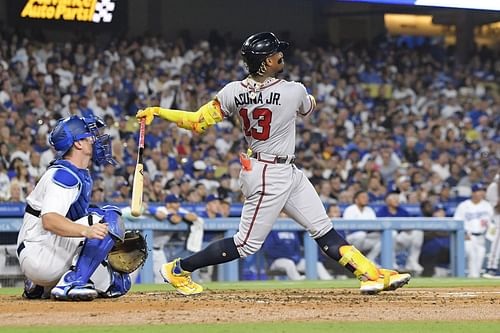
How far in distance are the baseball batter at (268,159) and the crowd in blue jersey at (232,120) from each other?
5.13 meters

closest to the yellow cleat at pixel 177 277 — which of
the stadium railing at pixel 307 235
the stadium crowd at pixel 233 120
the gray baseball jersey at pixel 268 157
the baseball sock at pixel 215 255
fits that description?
the baseball sock at pixel 215 255

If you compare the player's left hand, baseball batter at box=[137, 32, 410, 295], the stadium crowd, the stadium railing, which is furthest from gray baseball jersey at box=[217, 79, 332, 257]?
the stadium crowd

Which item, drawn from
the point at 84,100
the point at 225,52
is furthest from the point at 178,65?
the point at 84,100

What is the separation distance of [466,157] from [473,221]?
14.1 feet

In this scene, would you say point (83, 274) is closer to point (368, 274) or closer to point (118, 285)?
Answer: point (118, 285)

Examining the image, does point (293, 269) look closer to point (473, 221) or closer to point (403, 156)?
point (473, 221)

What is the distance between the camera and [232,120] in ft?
53.0

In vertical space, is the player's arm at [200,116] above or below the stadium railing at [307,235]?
above

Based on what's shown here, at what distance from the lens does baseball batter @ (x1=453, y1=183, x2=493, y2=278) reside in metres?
12.3

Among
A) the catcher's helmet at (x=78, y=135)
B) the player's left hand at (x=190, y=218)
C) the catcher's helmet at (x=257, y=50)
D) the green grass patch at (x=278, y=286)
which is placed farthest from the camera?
the player's left hand at (x=190, y=218)

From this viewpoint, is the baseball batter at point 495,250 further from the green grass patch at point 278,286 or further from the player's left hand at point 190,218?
the player's left hand at point 190,218

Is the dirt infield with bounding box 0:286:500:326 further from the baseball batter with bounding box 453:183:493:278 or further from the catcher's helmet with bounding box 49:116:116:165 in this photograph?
the baseball batter with bounding box 453:183:493:278

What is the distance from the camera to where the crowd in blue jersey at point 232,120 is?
13.5 metres

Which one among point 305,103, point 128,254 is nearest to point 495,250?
point 305,103
